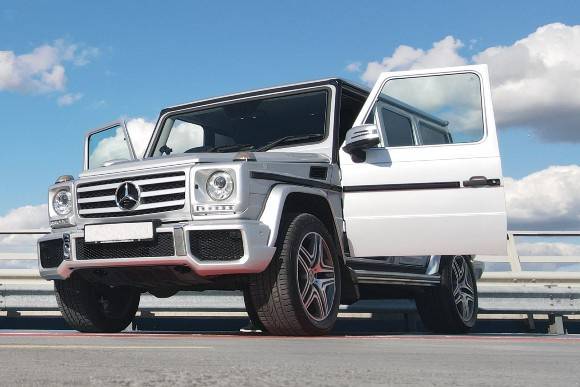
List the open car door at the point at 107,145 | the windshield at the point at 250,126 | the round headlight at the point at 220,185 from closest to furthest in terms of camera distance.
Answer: the round headlight at the point at 220,185, the windshield at the point at 250,126, the open car door at the point at 107,145

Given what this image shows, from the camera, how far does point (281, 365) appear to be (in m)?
3.10

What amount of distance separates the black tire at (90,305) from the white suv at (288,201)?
13 mm

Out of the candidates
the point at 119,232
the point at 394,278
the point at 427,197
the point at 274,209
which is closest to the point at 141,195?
the point at 119,232

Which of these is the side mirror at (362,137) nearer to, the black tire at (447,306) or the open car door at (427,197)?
the open car door at (427,197)

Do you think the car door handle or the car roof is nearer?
the car door handle

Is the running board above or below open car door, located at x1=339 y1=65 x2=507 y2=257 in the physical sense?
below

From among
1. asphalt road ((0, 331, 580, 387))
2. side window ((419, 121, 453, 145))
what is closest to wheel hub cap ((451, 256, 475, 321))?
side window ((419, 121, 453, 145))

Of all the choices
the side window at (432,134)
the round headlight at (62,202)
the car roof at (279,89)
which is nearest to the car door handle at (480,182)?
the side window at (432,134)

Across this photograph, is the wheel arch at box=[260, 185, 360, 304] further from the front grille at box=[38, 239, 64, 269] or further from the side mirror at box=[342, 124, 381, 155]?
the front grille at box=[38, 239, 64, 269]

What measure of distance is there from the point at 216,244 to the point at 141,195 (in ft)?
2.42

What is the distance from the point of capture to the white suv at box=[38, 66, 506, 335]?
541 cm

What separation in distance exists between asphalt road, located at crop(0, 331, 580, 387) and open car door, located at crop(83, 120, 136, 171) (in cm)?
333

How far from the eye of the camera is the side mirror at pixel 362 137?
233 inches

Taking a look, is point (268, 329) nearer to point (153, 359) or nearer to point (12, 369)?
point (153, 359)
